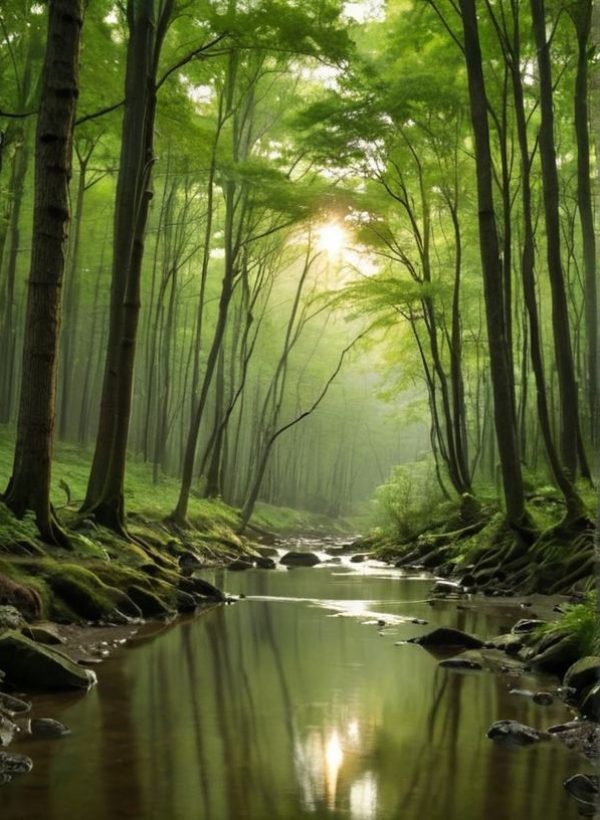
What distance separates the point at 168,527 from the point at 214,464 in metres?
6.88

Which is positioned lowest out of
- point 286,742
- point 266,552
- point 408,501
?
point 266,552

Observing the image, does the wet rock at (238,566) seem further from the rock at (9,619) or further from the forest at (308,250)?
the rock at (9,619)

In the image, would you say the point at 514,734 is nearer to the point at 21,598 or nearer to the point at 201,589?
the point at 21,598

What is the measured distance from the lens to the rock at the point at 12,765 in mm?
3186

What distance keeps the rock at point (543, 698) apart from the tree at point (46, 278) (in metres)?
5.03

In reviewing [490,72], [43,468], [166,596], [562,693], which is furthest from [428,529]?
[562,693]

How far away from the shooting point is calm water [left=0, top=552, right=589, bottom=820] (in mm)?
3047

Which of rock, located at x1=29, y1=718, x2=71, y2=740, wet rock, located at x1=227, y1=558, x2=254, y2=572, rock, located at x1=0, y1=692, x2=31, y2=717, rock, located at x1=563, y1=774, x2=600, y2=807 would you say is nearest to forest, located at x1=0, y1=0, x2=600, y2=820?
rock, located at x1=563, y1=774, x2=600, y2=807

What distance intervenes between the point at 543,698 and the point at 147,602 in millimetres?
4320

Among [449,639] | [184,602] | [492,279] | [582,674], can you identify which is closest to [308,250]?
[492,279]

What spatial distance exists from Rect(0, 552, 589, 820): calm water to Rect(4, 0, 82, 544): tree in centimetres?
217

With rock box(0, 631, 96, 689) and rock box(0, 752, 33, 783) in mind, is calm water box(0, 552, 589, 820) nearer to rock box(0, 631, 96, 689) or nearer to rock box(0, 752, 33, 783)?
rock box(0, 752, 33, 783)

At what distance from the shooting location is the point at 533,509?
12914mm

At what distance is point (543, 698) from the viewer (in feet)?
15.7
